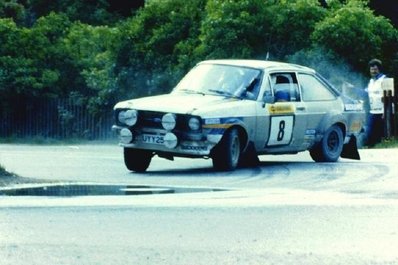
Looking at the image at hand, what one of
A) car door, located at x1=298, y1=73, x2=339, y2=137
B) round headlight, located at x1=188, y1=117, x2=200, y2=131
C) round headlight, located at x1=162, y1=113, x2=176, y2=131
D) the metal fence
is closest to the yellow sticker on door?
car door, located at x1=298, y1=73, x2=339, y2=137

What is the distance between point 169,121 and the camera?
18359mm

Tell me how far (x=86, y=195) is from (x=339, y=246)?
14.7 ft


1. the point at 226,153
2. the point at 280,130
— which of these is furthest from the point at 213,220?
the point at 280,130

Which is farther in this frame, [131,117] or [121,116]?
[121,116]

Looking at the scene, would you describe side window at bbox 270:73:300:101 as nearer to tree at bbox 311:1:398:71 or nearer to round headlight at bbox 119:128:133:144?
round headlight at bbox 119:128:133:144

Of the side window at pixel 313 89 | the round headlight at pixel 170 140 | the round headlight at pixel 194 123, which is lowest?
the round headlight at pixel 170 140

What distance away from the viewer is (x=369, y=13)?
2983cm

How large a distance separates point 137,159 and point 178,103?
1.06 meters

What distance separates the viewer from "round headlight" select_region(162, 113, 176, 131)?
18359 millimetres

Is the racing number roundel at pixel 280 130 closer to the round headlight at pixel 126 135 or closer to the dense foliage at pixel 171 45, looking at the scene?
the round headlight at pixel 126 135

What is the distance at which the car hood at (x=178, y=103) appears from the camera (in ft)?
60.8

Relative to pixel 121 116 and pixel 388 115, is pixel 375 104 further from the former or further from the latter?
pixel 121 116

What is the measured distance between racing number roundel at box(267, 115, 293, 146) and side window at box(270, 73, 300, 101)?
33cm

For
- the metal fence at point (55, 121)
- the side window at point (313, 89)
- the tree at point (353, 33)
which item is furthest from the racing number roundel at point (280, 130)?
the metal fence at point (55, 121)
